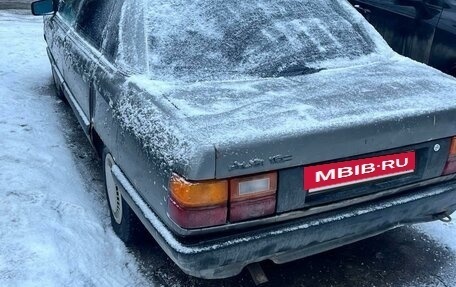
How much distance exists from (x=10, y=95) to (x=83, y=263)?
3369 millimetres

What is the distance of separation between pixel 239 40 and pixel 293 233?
3.93 ft

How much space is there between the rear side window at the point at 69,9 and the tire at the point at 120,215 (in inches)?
58.9

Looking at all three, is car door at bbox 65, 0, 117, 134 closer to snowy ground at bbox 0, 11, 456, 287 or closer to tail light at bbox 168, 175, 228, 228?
snowy ground at bbox 0, 11, 456, 287

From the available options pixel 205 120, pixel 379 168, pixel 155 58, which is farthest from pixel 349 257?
pixel 155 58

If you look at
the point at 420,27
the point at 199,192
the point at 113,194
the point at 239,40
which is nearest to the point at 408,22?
the point at 420,27

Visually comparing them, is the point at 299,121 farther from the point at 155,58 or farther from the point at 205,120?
the point at 155,58

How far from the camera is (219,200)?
206 centimetres

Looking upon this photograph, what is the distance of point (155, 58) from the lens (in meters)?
2.69

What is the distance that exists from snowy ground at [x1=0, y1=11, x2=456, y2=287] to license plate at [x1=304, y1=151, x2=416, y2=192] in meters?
0.80

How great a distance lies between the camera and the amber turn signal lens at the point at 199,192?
202cm

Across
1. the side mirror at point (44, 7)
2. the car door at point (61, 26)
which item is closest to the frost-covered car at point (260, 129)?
the car door at point (61, 26)

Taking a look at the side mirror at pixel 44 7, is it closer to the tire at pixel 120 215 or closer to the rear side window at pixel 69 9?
the rear side window at pixel 69 9

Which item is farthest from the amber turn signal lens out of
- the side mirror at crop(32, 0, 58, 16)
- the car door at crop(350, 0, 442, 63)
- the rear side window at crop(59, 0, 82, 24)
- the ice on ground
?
the car door at crop(350, 0, 442, 63)

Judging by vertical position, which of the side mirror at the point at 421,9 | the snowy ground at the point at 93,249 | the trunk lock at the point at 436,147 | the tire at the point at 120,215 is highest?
the side mirror at the point at 421,9
